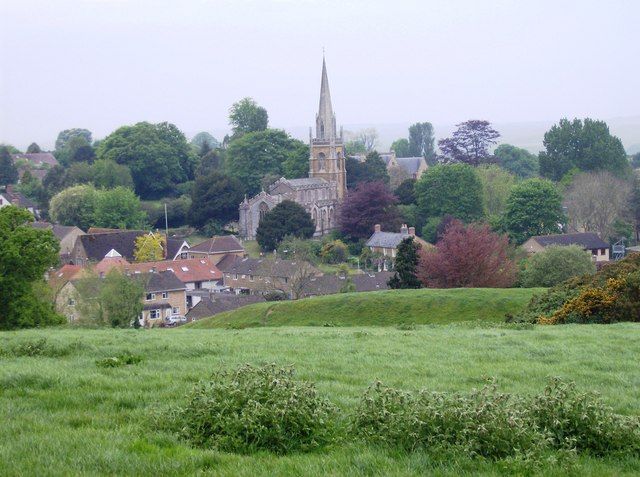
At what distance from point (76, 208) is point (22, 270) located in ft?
215

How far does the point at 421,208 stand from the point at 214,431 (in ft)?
297

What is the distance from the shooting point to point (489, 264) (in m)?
48.2

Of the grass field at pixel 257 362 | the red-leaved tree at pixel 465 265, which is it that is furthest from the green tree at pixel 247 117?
the grass field at pixel 257 362

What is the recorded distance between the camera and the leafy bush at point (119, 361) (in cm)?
1373

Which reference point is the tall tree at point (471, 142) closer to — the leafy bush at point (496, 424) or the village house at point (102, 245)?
the village house at point (102, 245)

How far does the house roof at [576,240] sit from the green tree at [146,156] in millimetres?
56967

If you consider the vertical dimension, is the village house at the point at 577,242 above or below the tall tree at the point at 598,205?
below

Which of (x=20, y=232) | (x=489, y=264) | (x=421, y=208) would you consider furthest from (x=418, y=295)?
(x=421, y=208)

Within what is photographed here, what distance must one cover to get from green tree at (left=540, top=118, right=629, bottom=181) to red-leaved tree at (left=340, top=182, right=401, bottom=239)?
97.2ft

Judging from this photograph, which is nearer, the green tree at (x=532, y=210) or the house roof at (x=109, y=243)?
the house roof at (x=109, y=243)

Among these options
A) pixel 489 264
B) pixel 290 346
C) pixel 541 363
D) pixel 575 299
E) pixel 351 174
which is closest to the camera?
pixel 541 363

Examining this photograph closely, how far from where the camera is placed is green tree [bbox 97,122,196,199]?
11725cm

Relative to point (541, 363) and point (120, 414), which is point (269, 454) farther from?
point (541, 363)

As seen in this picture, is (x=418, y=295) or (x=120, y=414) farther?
(x=418, y=295)
